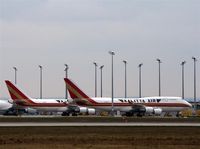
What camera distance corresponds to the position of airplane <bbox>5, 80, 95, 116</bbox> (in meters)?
135

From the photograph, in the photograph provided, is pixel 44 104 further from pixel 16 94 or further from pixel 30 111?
pixel 30 111

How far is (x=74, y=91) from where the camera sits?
5374 inches

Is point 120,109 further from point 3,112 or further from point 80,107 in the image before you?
point 3,112

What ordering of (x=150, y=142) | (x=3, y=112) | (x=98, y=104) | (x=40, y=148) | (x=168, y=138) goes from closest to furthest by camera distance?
(x=40, y=148) < (x=150, y=142) < (x=168, y=138) < (x=98, y=104) < (x=3, y=112)

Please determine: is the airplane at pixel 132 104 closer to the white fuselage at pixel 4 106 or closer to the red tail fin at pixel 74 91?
the red tail fin at pixel 74 91

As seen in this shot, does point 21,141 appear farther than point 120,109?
No

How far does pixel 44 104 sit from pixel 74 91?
7.34 metres

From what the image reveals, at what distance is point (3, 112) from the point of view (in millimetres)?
145875

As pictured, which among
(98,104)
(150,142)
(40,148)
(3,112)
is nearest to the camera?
(40,148)

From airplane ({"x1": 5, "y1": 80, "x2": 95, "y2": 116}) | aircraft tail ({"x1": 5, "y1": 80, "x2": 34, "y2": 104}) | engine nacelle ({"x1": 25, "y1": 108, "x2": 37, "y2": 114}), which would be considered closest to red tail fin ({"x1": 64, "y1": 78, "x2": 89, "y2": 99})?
airplane ({"x1": 5, "y1": 80, "x2": 95, "y2": 116})

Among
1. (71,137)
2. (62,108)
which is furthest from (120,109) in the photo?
(71,137)

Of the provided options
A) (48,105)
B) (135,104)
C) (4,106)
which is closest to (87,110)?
(48,105)

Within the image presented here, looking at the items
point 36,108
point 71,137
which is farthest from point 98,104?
point 71,137

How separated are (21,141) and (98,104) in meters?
88.5
